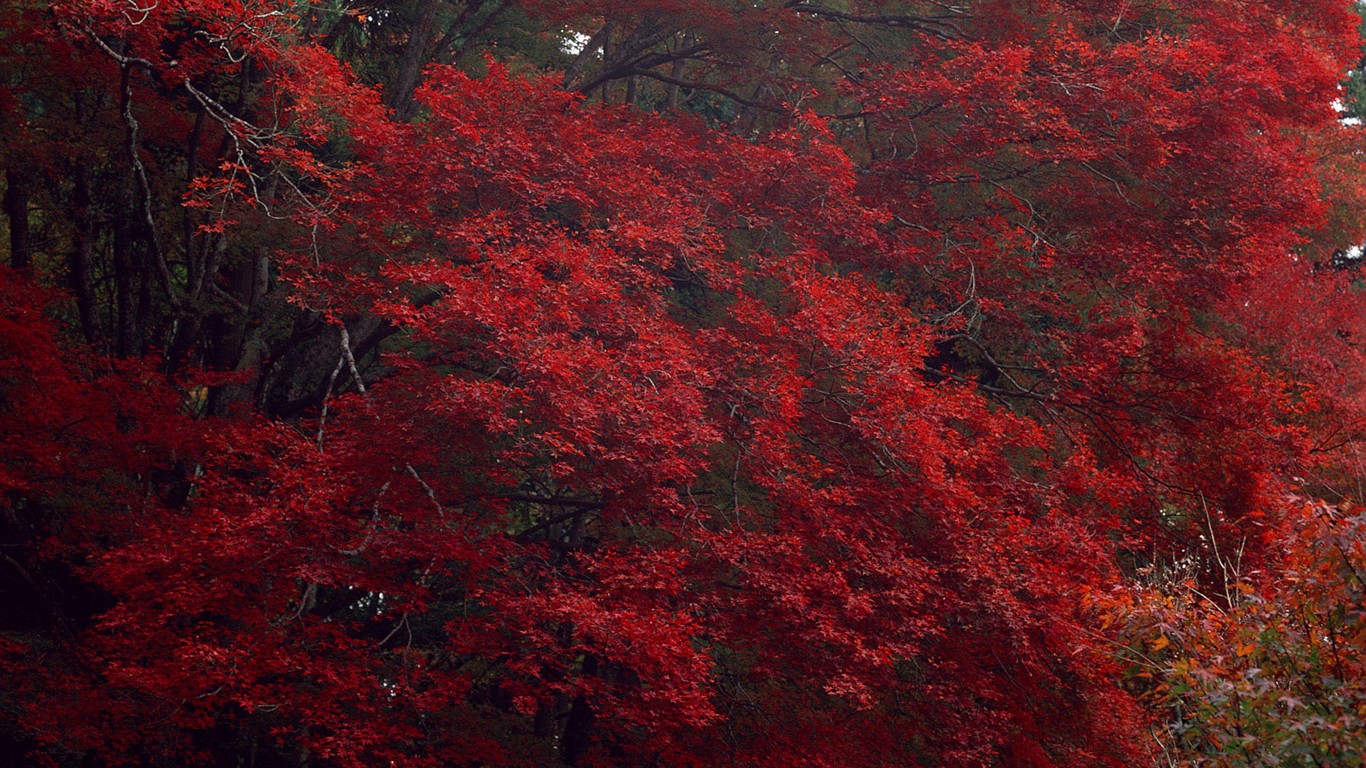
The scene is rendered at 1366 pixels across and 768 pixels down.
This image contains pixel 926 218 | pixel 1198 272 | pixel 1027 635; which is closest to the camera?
pixel 1027 635

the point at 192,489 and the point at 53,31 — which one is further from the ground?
the point at 53,31

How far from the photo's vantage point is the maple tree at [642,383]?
27.4 ft

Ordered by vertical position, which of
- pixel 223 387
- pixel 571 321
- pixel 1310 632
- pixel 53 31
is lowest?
pixel 223 387

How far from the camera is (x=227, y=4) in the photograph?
936 centimetres

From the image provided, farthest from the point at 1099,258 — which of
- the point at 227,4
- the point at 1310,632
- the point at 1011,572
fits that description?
the point at 227,4

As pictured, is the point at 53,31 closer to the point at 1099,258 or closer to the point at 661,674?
the point at 661,674

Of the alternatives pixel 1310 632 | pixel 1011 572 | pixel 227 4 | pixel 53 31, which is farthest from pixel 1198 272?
pixel 53 31

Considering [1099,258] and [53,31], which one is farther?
[1099,258]

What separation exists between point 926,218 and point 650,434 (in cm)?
524

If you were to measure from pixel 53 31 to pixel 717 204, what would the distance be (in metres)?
6.03

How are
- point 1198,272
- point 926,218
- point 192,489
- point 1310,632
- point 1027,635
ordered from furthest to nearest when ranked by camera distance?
point 926,218 → point 1198,272 → point 192,489 → point 1027,635 → point 1310,632

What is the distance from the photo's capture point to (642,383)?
8.80 m

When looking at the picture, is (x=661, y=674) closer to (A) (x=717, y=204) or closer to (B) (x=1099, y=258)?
(A) (x=717, y=204)

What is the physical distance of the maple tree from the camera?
27.4ft
